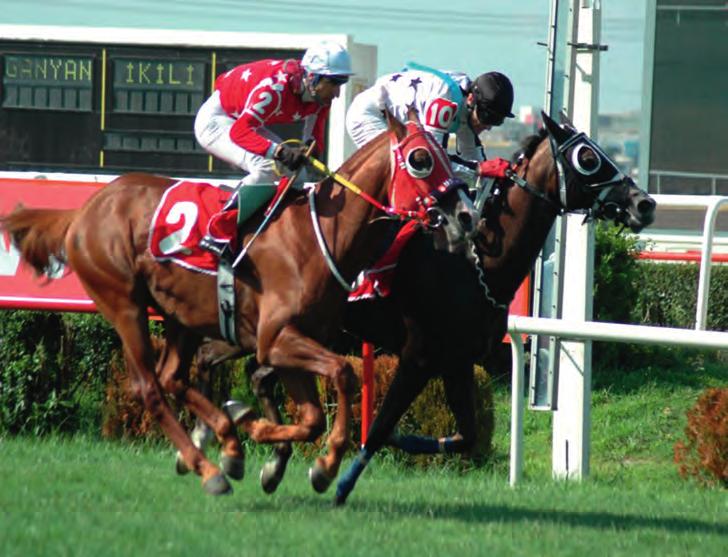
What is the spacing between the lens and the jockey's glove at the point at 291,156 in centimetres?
654

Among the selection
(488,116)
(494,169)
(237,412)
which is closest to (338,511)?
(237,412)

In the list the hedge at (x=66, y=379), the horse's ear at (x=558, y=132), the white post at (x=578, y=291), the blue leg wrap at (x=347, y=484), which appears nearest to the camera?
the blue leg wrap at (x=347, y=484)

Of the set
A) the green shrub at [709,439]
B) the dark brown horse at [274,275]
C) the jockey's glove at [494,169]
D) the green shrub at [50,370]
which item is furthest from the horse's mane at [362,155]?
the green shrub at [50,370]

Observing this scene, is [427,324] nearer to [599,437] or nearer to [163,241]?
[163,241]

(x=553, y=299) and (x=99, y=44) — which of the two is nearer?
(x=553, y=299)

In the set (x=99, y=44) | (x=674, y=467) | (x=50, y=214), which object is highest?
(x=99, y=44)

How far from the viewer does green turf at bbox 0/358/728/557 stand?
18.1ft

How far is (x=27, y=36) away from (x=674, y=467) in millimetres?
7358

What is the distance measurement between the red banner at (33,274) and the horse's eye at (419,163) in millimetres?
3121

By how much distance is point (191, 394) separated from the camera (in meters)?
6.93

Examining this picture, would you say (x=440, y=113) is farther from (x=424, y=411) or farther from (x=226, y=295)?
(x=424, y=411)

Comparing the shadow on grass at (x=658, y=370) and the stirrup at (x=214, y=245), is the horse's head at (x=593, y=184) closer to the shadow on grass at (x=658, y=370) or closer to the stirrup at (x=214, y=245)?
the stirrup at (x=214, y=245)

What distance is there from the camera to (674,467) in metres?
9.26

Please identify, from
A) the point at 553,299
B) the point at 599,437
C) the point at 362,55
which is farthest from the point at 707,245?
the point at 362,55
